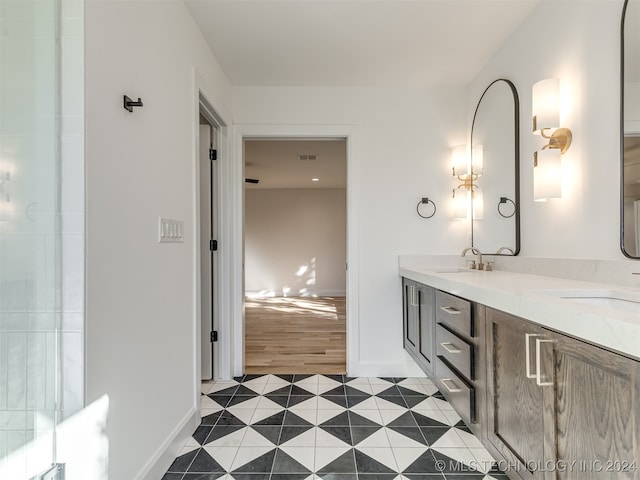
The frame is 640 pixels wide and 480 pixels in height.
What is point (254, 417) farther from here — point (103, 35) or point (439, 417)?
point (103, 35)

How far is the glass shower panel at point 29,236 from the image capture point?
2.90 feet

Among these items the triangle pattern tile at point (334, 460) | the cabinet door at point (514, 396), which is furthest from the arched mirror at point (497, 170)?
the triangle pattern tile at point (334, 460)

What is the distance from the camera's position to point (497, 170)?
2.31m

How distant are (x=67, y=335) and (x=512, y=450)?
1523 mm

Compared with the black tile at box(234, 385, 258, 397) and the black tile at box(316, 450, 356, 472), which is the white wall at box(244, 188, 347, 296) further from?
the black tile at box(316, 450, 356, 472)

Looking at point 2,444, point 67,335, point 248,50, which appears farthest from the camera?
point 248,50

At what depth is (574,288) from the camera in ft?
4.18

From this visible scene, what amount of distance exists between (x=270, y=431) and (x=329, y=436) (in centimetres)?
34

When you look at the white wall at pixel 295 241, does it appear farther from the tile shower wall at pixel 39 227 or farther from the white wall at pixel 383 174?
the tile shower wall at pixel 39 227

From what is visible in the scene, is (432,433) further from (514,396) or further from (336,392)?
(514,396)

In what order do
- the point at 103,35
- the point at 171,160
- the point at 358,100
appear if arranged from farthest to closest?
the point at 358,100
the point at 171,160
the point at 103,35

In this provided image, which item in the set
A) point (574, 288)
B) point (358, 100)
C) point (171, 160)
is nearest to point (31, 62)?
point (171, 160)

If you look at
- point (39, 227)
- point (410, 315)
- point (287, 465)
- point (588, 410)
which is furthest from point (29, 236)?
point (410, 315)

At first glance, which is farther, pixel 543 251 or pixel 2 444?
pixel 543 251
